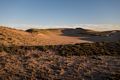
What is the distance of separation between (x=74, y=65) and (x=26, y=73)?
2935mm

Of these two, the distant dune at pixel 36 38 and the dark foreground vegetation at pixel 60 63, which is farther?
the distant dune at pixel 36 38

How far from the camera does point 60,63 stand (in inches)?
585

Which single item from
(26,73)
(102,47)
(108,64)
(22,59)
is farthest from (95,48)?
(26,73)

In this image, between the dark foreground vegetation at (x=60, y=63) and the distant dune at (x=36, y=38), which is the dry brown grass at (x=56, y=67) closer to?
the dark foreground vegetation at (x=60, y=63)

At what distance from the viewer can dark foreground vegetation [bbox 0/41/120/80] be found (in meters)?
12.7

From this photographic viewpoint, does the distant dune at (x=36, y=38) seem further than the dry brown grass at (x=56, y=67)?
Yes

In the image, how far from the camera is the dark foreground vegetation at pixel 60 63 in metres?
12.7

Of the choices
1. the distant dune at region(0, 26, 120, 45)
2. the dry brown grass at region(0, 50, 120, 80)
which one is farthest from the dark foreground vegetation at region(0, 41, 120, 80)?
the distant dune at region(0, 26, 120, 45)

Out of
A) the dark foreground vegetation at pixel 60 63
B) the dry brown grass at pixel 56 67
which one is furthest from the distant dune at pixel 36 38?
the dry brown grass at pixel 56 67

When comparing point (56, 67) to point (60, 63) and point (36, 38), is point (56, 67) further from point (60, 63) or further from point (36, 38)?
point (36, 38)

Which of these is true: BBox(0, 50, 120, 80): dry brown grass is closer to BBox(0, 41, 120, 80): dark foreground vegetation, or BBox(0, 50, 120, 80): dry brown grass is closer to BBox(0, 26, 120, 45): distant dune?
BBox(0, 41, 120, 80): dark foreground vegetation

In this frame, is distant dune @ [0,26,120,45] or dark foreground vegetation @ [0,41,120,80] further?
distant dune @ [0,26,120,45]

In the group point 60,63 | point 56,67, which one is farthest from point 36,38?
point 56,67

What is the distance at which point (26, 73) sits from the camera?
13.1m
